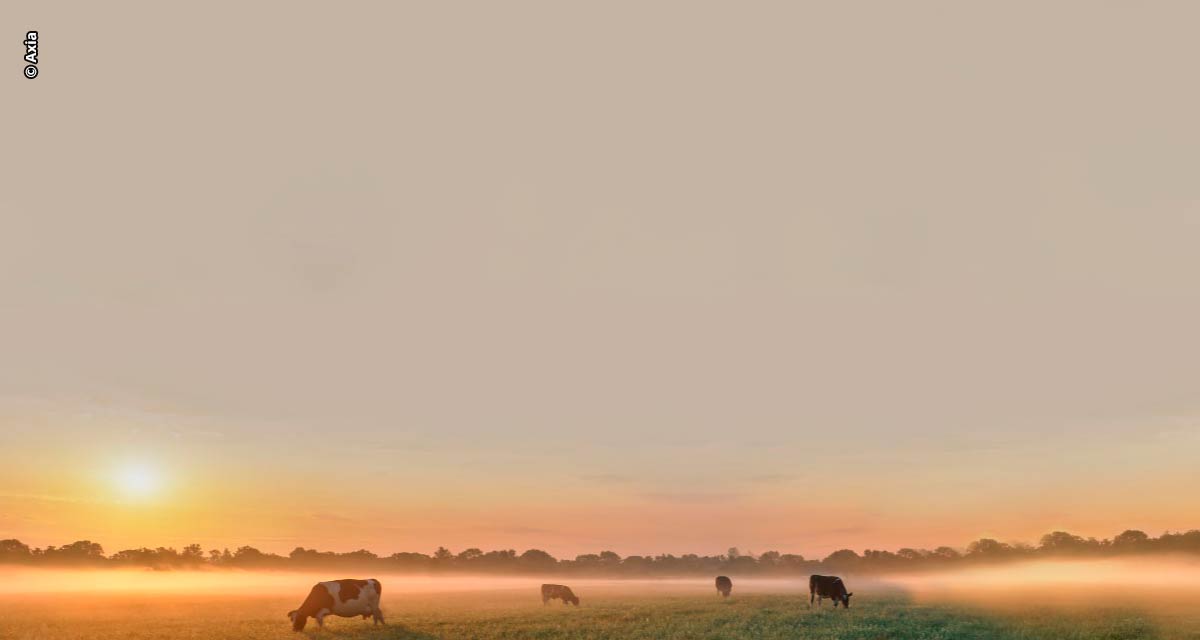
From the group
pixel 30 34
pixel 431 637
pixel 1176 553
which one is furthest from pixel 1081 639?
pixel 1176 553

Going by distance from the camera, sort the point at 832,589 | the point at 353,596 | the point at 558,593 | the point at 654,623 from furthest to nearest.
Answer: the point at 558,593 < the point at 832,589 < the point at 654,623 < the point at 353,596

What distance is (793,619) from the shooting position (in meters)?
39.8

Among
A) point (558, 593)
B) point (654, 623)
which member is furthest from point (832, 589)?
point (558, 593)

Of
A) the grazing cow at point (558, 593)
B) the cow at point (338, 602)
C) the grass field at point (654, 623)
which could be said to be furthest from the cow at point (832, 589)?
the cow at point (338, 602)

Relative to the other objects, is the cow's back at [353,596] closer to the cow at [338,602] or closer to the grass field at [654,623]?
the cow at [338,602]

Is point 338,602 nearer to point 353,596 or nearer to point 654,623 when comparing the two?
point 353,596

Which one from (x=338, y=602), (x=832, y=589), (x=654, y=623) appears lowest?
(x=832, y=589)

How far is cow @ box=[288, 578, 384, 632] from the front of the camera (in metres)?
34.2

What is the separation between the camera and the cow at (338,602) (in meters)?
34.2

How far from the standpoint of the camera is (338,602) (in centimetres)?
3438

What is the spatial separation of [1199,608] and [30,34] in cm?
8317

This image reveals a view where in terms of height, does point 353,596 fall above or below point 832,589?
above

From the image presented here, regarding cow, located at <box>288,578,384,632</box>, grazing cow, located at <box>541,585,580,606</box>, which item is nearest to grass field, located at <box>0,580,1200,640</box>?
cow, located at <box>288,578,384,632</box>

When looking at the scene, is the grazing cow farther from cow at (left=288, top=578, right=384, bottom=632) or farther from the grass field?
cow at (left=288, top=578, right=384, bottom=632)
